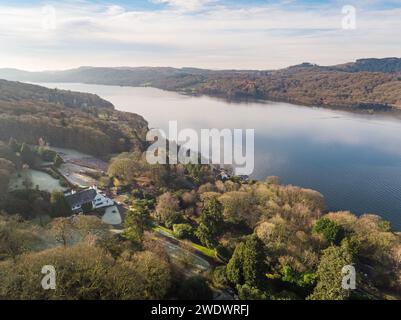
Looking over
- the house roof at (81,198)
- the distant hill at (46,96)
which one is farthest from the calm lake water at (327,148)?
the house roof at (81,198)

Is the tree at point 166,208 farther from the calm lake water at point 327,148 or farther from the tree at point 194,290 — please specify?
the calm lake water at point 327,148

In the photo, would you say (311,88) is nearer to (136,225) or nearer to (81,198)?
(81,198)

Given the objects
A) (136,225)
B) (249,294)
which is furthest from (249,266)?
(136,225)

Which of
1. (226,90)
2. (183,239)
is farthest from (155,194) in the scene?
(226,90)

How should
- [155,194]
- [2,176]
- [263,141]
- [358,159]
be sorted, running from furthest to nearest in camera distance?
[263,141] → [358,159] → [155,194] → [2,176]

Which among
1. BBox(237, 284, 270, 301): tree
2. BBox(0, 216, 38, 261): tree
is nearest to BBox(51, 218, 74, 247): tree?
BBox(0, 216, 38, 261): tree
